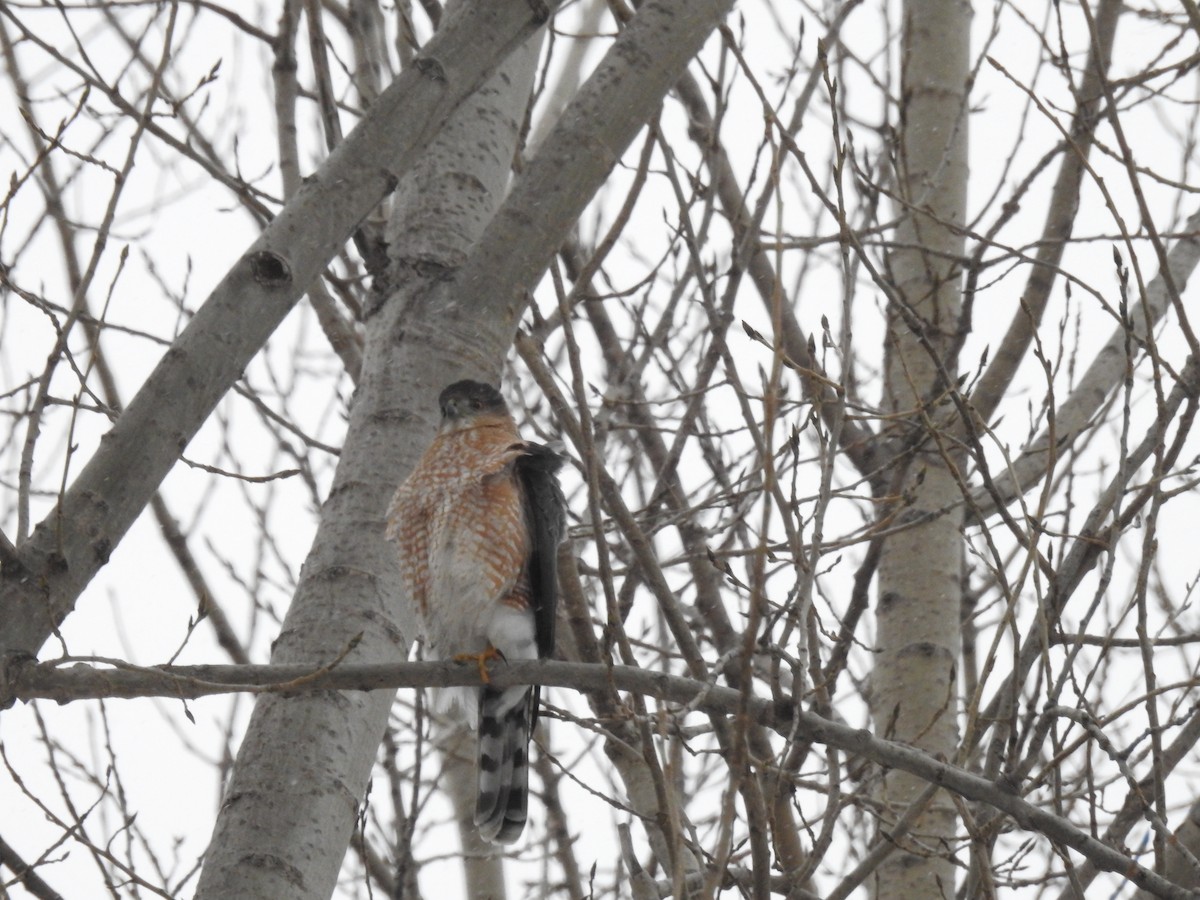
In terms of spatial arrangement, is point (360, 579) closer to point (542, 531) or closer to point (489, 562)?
point (489, 562)

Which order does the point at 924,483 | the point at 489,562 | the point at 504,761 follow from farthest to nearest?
the point at 924,483 < the point at 504,761 < the point at 489,562

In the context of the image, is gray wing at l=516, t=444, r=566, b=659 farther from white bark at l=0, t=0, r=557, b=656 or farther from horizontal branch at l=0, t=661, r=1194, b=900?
white bark at l=0, t=0, r=557, b=656

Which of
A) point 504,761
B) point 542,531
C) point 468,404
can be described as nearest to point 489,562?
point 542,531

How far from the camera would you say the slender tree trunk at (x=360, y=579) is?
2703 millimetres

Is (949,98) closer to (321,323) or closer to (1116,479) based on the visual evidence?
(321,323)

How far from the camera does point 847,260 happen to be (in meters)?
2.61

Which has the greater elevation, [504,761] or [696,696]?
[504,761]

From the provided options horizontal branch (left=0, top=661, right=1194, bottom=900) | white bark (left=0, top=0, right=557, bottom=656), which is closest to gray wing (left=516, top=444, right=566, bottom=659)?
horizontal branch (left=0, top=661, right=1194, bottom=900)

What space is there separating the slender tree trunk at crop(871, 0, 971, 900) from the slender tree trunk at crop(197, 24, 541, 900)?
1286 mm

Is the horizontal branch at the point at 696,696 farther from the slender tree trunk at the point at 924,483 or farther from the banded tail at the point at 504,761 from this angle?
the banded tail at the point at 504,761

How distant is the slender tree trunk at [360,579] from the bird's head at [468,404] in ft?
0.30

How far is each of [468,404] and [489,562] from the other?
0.46 m

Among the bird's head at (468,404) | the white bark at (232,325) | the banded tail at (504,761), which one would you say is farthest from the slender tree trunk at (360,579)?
the banded tail at (504,761)

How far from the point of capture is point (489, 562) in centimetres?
383
